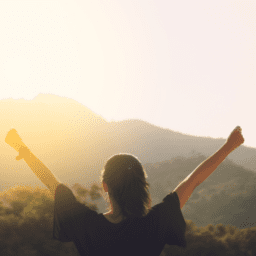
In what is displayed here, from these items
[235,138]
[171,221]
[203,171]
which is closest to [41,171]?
[171,221]

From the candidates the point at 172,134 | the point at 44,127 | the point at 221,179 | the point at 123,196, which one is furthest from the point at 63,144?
the point at 123,196

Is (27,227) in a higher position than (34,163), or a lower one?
lower

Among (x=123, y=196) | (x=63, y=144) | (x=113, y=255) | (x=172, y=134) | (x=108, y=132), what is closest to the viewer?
(x=113, y=255)

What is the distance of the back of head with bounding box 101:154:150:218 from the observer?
1.17 meters

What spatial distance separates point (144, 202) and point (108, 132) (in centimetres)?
7953

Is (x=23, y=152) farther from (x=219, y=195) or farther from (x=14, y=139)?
(x=219, y=195)

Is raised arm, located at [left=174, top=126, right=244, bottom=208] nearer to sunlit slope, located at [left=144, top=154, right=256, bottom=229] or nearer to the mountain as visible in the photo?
sunlit slope, located at [left=144, top=154, right=256, bottom=229]

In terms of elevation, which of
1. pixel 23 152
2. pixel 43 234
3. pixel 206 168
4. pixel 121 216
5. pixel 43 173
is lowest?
pixel 43 234

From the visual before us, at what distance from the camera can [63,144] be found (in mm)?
61094

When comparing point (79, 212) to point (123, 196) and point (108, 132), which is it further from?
point (108, 132)

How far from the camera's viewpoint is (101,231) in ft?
3.56

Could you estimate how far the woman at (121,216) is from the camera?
42.9 inches

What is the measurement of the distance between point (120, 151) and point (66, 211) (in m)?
68.9

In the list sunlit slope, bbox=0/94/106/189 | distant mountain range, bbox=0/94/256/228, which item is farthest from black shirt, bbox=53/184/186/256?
sunlit slope, bbox=0/94/106/189
